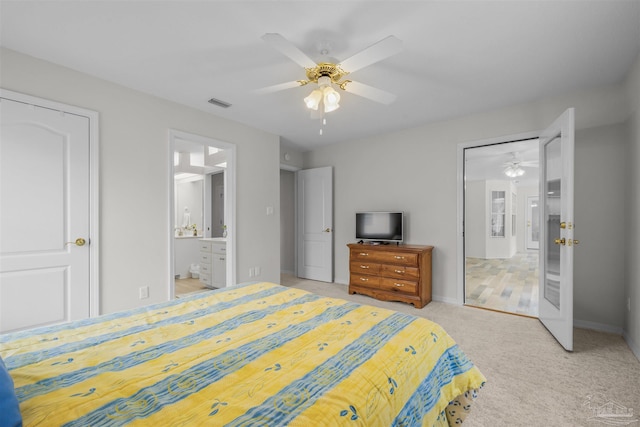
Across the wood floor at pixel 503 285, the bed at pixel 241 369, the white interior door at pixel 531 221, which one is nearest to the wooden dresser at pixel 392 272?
the wood floor at pixel 503 285

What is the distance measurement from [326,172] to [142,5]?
3.63m

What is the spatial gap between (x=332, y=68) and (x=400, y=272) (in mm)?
2718

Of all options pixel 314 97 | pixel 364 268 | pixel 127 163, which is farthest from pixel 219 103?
pixel 364 268

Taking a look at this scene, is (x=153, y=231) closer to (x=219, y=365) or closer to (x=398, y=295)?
(x=219, y=365)

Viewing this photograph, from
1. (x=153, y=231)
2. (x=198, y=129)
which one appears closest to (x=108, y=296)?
(x=153, y=231)

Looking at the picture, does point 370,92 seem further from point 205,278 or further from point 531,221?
point 531,221

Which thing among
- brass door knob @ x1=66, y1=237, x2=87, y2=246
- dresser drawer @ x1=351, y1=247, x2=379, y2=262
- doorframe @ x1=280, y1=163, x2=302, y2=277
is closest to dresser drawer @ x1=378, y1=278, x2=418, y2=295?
dresser drawer @ x1=351, y1=247, x2=379, y2=262

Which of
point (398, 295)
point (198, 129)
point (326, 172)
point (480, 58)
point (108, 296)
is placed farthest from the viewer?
point (326, 172)

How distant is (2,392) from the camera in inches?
26.9

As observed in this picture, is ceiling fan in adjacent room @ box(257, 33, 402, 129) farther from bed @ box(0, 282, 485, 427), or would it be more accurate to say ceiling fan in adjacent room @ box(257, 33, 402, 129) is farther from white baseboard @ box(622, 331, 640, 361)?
white baseboard @ box(622, 331, 640, 361)

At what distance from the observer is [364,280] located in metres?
4.21

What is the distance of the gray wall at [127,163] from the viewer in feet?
8.21

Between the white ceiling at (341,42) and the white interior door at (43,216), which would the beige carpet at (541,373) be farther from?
the white interior door at (43,216)

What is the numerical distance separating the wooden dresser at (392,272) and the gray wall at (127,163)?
2551mm
